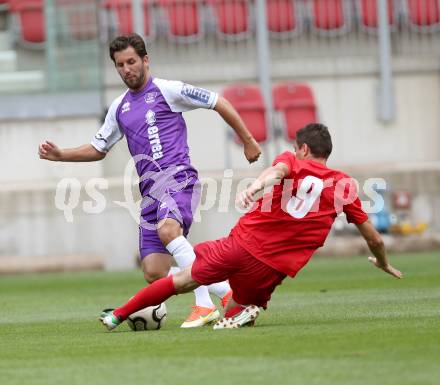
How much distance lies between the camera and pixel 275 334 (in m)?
8.38

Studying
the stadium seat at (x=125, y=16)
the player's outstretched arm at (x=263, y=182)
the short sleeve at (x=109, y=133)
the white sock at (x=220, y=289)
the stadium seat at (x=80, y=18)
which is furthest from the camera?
the stadium seat at (x=125, y=16)

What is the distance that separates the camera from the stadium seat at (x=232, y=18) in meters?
24.3

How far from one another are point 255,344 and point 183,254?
1.77 meters

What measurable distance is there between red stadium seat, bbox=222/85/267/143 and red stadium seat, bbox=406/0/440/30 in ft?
12.3

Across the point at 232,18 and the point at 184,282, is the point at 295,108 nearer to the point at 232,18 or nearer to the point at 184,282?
the point at 232,18

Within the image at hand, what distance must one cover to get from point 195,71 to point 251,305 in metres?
14.8

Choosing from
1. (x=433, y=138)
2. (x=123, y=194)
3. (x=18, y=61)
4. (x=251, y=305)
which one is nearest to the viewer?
(x=251, y=305)

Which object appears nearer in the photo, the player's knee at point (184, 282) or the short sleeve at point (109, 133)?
the player's knee at point (184, 282)

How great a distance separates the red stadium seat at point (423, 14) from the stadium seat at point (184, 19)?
382cm

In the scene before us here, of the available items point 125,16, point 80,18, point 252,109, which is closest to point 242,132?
point 80,18

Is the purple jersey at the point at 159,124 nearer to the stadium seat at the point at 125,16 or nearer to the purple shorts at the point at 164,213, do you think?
the purple shorts at the point at 164,213

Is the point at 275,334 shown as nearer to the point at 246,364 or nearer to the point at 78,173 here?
the point at 246,364

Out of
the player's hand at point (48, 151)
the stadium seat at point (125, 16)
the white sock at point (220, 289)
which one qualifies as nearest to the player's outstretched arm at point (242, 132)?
the white sock at point (220, 289)

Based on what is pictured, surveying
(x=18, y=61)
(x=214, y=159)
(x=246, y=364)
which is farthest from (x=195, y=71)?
(x=246, y=364)
